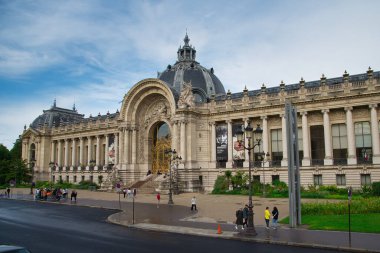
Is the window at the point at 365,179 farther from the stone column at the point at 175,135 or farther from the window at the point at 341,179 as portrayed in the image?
the stone column at the point at 175,135

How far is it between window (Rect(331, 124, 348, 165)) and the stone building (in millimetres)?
123

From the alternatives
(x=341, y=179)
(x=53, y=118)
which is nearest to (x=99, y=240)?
(x=341, y=179)

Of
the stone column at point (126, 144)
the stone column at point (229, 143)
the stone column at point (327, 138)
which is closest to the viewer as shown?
the stone column at point (327, 138)

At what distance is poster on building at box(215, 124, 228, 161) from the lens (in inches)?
2229

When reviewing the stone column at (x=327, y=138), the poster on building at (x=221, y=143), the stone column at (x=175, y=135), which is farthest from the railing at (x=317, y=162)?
the stone column at (x=175, y=135)

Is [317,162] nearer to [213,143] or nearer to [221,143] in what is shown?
[221,143]

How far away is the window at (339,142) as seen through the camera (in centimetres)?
4794

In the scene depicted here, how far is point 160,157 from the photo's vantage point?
6469 cm

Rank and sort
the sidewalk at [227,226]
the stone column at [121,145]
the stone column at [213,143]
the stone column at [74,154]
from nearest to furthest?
the sidewalk at [227,226], the stone column at [213,143], the stone column at [121,145], the stone column at [74,154]

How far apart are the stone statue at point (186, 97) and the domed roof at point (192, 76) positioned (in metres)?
4.05

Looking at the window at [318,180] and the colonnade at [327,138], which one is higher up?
the colonnade at [327,138]

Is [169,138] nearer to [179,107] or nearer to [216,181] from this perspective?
[179,107]

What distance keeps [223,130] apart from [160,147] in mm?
13189

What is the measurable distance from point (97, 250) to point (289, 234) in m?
11.0
